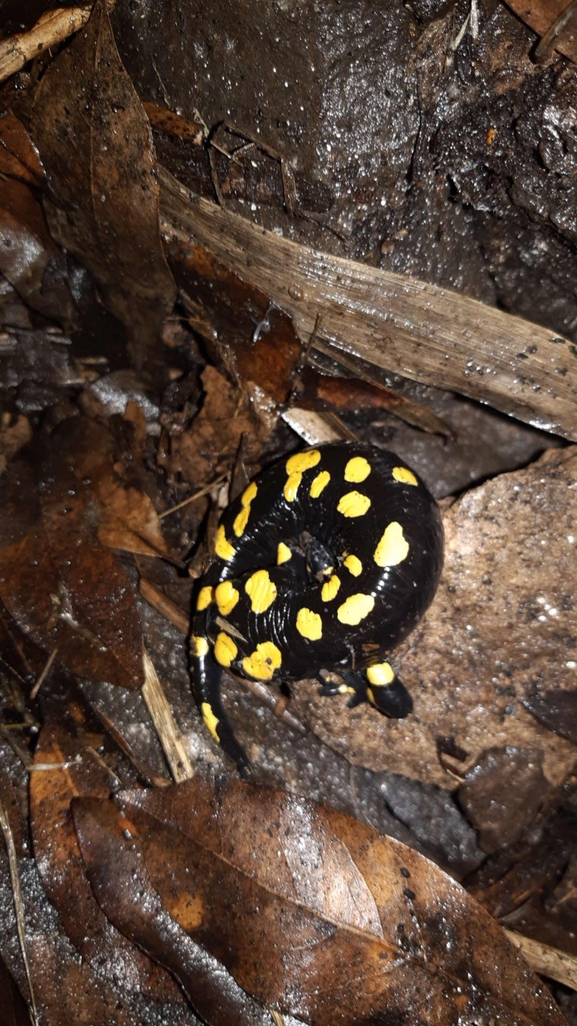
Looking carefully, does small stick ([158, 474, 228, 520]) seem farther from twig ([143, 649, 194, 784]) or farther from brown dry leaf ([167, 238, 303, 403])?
twig ([143, 649, 194, 784])

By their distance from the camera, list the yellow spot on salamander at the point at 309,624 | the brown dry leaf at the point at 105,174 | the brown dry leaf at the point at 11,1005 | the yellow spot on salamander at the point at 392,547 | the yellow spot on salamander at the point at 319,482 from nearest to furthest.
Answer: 1. the brown dry leaf at the point at 11,1005
2. the brown dry leaf at the point at 105,174
3. the yellow spot on salamander at the point at 392,547
4. the yellow spot on salamander at the point at 309,624
5. the yellow spot on salamander at the point at 319,482

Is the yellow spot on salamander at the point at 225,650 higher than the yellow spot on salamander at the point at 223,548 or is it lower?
lower

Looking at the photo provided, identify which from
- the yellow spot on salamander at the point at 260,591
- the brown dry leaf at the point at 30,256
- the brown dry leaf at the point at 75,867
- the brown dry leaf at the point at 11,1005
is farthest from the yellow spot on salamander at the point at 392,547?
the brown dry leaf at the point at 11,1005

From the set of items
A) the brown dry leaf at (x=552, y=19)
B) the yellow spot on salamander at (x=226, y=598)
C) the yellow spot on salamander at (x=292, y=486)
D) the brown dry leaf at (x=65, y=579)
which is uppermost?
the brown dry leaf at (x=552, y=19)

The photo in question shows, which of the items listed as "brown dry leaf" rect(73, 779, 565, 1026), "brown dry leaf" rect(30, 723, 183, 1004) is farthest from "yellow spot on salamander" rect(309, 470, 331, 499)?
"brown dry leaf" rect(30, 723, 183, 1004)

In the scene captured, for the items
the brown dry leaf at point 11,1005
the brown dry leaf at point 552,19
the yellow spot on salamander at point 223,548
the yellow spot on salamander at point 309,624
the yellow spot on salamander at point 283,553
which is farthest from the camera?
the yellow spot on salamander at point 283,553

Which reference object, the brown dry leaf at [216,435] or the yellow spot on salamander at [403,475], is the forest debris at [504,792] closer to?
the yellow spot on salamander at [403,475]

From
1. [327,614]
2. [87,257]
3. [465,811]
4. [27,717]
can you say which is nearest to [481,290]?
[327,614]
